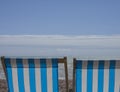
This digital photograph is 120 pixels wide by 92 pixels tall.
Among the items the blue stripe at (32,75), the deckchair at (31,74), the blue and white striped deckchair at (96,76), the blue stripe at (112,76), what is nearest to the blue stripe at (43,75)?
the deckchair at (31,74)

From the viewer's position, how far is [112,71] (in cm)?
227

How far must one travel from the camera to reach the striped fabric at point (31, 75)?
7.54 feet

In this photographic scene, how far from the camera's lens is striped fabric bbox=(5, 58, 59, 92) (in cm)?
230

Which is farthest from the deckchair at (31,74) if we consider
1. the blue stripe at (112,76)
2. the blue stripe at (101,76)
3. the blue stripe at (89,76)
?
the blue stripe at (112,76)

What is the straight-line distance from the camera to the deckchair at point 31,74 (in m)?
2.29

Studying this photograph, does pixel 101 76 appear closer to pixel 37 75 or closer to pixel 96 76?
pixel 96 76

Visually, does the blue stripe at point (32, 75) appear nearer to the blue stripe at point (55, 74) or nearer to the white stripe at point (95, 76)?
the blue stripe at point (55, 74)

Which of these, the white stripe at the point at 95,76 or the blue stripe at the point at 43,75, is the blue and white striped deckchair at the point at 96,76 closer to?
the white stripe at the point at 95,76

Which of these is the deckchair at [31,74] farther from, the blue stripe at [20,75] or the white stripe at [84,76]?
the white stripe at [84,76]

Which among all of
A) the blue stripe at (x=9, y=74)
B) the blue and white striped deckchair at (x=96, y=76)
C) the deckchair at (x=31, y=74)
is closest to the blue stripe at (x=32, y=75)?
the deckchair at (x=31, y=74)

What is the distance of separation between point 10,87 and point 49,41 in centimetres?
4237

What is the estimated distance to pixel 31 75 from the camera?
7.72 ft

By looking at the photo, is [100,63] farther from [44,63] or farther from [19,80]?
[19,80]

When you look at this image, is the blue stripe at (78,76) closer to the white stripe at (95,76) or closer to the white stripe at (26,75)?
the white stripe at (95,76)
